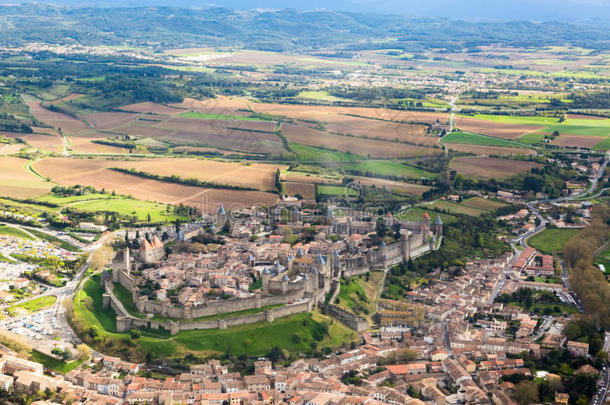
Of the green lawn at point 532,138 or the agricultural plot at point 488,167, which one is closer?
the agricultural plot at point 488,167

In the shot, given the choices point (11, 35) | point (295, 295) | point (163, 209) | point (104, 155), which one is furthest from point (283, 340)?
point (11, 35)

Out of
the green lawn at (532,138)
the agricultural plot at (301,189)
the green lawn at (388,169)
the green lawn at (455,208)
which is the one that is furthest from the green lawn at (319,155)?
the green lawn at (532,138)

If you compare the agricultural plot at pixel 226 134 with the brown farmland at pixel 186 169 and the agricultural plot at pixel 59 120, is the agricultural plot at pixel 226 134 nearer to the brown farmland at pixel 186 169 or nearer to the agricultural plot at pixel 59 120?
the brown farmland at pixel 186 169

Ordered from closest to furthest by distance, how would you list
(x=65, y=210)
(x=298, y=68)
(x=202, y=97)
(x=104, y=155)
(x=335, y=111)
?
(x=65, y=210)
(x=104, y=155)
(x=335, y=111)
(x=202, y=97)
(x=298, y=68)

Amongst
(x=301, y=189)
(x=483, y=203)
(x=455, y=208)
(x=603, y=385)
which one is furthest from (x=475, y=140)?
(x=603, y=385)

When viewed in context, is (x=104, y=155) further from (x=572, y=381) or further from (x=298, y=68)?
(x=298, y=68)
